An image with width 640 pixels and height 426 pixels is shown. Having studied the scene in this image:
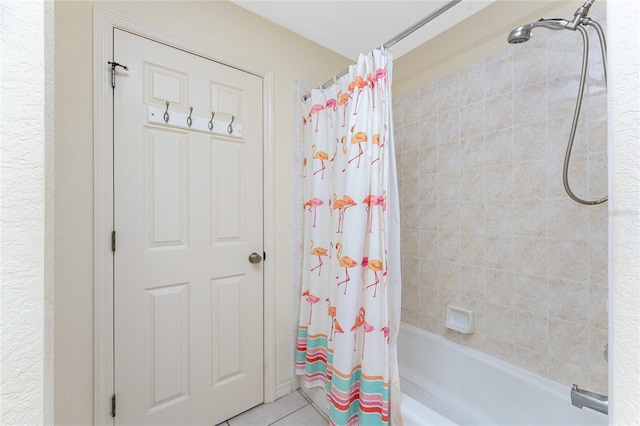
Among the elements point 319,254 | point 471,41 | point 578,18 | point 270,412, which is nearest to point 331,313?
point 319,254

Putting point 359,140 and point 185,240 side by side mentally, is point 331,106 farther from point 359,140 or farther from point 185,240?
point 185,240

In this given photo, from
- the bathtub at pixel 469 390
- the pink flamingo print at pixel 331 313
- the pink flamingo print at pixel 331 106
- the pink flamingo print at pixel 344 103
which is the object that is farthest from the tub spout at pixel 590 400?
the pink flamingo print at pixel 331 106

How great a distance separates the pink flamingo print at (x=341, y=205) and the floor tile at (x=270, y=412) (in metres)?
1.10

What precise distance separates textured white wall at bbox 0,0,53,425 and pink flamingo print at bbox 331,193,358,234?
1.01 metres

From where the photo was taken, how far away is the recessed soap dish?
1526 millimetres

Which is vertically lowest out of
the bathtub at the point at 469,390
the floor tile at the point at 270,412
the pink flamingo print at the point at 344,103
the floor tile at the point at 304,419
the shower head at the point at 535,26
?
the floor tile at the point at 270,412

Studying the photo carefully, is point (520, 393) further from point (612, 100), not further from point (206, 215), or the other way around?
point (206, 215)

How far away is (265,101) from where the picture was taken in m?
1.60

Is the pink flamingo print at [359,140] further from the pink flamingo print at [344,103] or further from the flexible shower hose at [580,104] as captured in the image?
the flexible shower hose at [580,104]

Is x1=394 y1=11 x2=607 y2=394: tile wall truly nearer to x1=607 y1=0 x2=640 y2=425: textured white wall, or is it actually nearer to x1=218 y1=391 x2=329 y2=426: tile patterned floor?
x1=218 y1=391 x2=329 y2=426: tile patterned floor

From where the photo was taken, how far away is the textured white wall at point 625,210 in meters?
0.36

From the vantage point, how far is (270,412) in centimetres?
152

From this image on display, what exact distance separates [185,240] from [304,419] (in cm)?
118

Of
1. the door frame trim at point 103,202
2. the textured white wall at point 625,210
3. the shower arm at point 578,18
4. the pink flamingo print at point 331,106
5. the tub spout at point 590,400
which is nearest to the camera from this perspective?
the textured white wall at point 625,210
